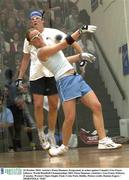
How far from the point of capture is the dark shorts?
503 centimetres

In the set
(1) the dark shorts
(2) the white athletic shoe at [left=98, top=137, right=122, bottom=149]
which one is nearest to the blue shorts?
(2) the white athletic shoe at [left=98, top=137, right=122, bottom=149]

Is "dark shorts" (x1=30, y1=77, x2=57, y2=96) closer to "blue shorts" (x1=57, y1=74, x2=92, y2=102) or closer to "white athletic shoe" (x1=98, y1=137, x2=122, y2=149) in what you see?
"blue shorts" (x1=57, y1=74, x2=92, y2=102)

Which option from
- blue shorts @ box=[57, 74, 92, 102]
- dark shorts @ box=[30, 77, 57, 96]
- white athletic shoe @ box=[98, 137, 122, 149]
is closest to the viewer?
blue shorts @ box=[57, 74, 92, 102]

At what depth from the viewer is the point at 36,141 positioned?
264 inches

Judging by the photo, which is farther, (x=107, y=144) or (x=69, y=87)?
(x=107, y=144)

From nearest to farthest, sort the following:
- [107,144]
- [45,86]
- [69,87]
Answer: [69,87] → [107,144] → [45,86]

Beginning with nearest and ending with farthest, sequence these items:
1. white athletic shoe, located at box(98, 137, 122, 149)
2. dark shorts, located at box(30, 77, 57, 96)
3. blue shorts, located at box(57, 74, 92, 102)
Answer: blue shorts, located at box(57, 74, 92, 102) → white athletic shoe, located at box(98, 137, 122, 149) → dark shorts, located at box(30, 77, 57, 96)

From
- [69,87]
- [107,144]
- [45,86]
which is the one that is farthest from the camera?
[45,86]

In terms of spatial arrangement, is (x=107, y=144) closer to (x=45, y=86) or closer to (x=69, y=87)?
(x=69, y=87)

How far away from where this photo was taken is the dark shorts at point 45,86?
503 cm

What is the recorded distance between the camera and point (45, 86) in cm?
507

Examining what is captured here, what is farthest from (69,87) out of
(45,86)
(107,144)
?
(45,86)

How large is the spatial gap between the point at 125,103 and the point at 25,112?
1.44 metres

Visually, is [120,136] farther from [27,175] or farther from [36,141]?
[27,175]
